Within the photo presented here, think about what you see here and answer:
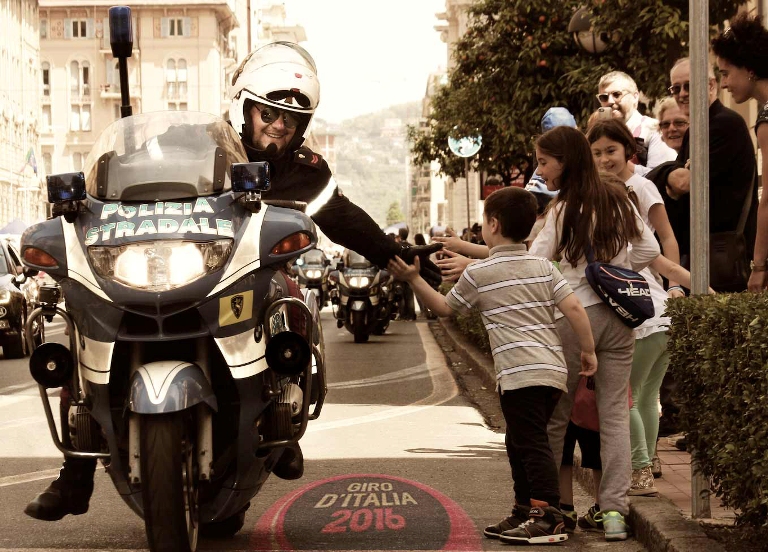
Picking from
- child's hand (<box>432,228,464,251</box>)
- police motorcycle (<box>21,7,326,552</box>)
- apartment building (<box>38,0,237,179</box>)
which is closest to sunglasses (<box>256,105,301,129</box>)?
police motorcycle (<box>21,7,326,552</box>)

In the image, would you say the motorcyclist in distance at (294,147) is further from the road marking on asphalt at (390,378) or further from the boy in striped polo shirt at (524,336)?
the road marking on asphalt at (390,378)

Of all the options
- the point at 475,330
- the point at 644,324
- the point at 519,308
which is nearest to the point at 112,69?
the point at 475,330

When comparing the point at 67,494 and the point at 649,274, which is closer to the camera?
the point at 67,494

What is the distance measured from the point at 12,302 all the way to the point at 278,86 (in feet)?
42.8

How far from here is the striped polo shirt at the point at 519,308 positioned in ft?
19.4

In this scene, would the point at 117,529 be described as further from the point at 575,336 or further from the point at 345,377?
the point at 345,377

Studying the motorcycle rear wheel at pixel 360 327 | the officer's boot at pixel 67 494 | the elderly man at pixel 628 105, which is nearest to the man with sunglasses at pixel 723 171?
the elderly man at pixel 628 105

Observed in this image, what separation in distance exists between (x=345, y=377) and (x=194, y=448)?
1017cm

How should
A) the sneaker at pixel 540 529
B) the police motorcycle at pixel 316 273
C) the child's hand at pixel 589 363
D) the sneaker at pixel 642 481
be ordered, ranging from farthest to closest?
the police motorcycle at pixel 316 273, the sneaker at pixel 642 481, the child's hand at pixel 589 363, the sneaker at pixel 540 529

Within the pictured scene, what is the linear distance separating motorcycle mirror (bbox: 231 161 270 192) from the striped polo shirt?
1264 millimetres

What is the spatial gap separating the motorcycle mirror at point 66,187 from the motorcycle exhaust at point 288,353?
0.87 metres

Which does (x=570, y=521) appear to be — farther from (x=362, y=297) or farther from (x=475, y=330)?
(x=362, y=297)

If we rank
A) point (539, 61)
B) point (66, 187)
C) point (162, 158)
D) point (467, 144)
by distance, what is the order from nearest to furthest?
point (66, 187), point (162, 158), point (539, 61), point (467, 144)

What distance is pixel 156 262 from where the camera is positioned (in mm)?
4934
